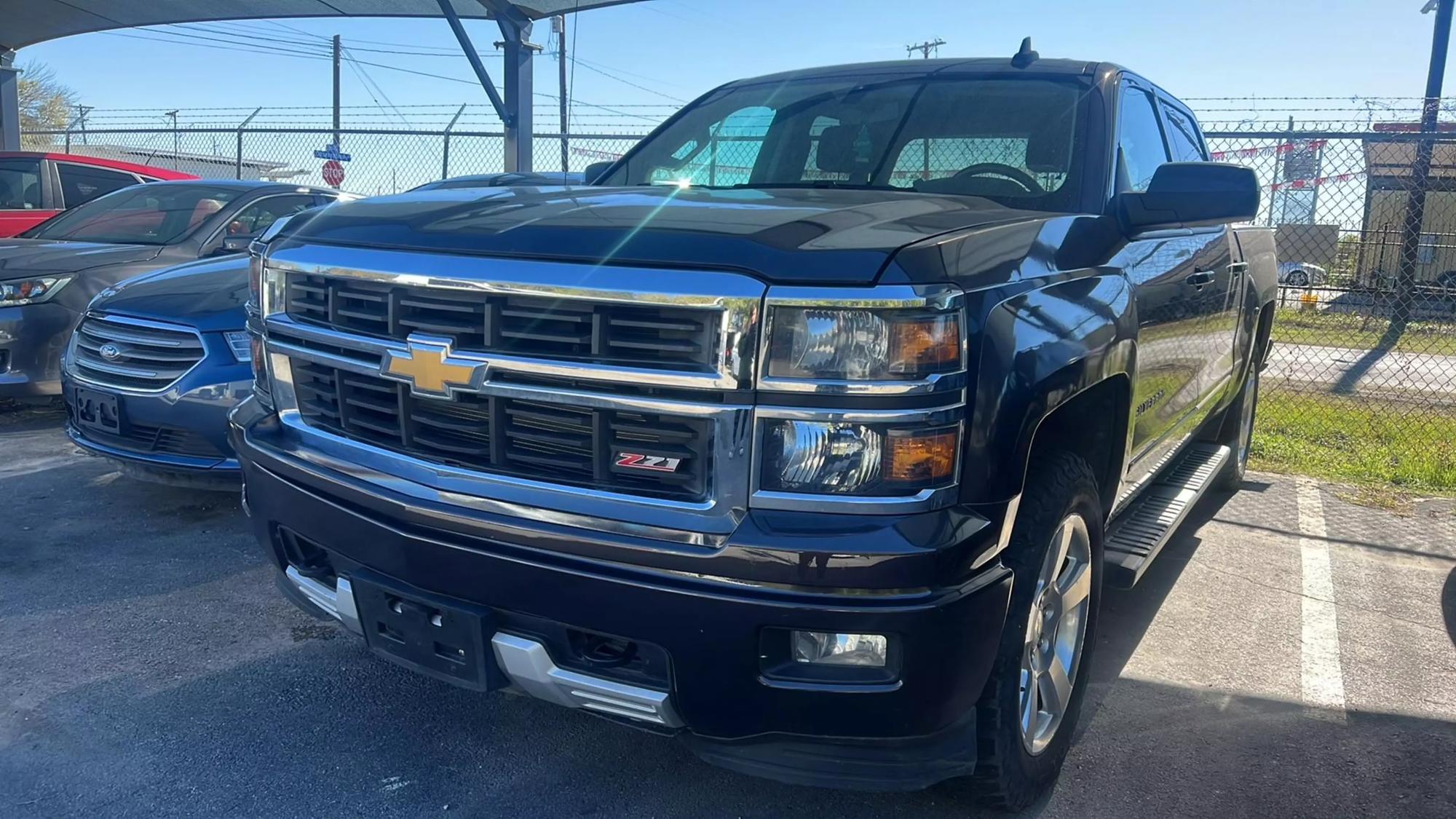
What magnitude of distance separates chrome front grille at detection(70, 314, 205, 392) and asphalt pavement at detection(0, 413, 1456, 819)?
0.64 m

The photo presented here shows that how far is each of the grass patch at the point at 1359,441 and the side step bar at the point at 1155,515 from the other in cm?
193

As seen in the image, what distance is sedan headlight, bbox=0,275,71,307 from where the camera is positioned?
19.2 ft

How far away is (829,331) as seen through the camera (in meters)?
1.97

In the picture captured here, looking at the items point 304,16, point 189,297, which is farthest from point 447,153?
point 189,297

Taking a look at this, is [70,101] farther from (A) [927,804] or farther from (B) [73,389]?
(A) [927,804]

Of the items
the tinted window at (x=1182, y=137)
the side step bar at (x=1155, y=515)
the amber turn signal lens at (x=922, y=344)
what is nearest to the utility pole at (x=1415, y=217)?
the tinted window at (x=1182, y=137)

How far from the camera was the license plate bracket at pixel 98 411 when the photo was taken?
447cm

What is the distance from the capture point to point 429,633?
7.57ft

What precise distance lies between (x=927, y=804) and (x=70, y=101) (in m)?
49.5

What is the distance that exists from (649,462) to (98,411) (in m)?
3.53

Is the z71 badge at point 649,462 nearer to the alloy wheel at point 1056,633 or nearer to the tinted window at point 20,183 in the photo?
the alloy wheel at point 1056,633

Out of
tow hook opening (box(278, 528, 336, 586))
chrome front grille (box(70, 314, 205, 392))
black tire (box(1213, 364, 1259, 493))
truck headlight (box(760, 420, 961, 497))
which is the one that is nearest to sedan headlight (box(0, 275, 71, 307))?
chrome front grille (box(70, 314, 205, 392))

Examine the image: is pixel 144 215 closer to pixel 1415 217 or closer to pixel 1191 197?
pixel 1191 197

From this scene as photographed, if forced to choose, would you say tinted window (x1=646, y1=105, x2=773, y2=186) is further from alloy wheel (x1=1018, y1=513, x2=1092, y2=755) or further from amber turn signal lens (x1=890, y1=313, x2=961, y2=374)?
amber turn signal lens (x1=890, y1=313, x2=961, y2=374)
